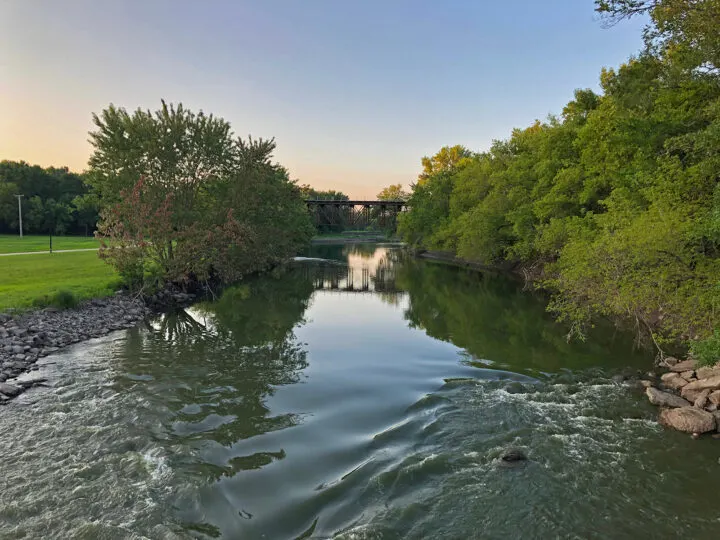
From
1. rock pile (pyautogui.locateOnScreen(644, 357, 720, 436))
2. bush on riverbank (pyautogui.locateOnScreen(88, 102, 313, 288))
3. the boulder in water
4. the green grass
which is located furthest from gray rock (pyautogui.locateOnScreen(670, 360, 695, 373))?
the green grass

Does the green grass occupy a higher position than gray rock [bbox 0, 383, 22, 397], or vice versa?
the green grass

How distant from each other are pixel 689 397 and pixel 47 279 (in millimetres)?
31080

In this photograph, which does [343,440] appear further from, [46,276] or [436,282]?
[436,282]

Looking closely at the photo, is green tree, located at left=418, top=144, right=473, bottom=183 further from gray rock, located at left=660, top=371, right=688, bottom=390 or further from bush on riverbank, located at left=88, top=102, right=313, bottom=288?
gray rock, located at left=660, top=371, right=688, bottom=390

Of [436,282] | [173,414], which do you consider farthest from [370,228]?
[173,414]

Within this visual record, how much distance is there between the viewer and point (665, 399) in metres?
12.5

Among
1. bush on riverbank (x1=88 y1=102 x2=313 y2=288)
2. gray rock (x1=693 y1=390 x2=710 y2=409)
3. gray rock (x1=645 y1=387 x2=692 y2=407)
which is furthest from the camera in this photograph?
bush on riverbank (x1=88 y1=102 x2=313 y2=288)

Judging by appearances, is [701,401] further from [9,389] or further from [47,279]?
[47,279]

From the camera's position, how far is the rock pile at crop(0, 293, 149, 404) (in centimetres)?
1445

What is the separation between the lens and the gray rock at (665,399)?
40.2 ft

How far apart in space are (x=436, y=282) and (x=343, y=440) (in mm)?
33745

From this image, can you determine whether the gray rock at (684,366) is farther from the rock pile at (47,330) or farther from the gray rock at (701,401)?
the rock pile at (47,330)

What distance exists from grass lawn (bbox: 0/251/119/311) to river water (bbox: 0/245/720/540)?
18.2 ft

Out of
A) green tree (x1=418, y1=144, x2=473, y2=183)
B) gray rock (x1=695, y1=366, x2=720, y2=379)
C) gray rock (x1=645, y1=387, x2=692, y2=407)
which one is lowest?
gray rock (x1=645, y1=387, x2=692, y2=407)
